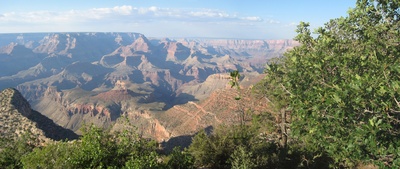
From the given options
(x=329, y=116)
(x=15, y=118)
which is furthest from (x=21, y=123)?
(x=329, y=116)

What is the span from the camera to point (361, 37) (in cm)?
1777

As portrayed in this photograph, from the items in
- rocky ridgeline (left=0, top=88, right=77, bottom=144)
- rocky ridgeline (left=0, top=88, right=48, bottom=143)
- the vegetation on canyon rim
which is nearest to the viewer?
the vegetation on canyon rim

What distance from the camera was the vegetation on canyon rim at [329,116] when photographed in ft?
35.9

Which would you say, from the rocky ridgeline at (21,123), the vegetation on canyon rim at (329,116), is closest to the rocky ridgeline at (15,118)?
the rocky ridgeline at (21,123)

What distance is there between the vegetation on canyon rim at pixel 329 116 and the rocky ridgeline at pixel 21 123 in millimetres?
26334

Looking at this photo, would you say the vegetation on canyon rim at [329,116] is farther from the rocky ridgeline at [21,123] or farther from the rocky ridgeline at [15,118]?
the rocky ridgeline at [21,123]

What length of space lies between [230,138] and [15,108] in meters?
57.4

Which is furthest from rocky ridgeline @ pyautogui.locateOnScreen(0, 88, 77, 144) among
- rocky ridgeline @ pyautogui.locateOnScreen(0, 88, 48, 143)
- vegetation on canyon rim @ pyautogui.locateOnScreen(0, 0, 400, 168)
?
vegetation on canyon rim @ pyautogui.locateOnScreen(0, 0, 400, 168)

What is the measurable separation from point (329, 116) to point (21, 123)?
5665cm

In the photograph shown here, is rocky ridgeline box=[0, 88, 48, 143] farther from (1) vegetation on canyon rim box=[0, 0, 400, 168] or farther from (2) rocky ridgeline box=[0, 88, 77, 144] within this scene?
(1) vegetation on canyon rim box=[0, 0, 400, 168]

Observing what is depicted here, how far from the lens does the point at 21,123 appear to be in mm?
54469

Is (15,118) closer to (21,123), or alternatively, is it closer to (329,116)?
(21,123)

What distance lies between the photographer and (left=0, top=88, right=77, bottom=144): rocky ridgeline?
158 feet

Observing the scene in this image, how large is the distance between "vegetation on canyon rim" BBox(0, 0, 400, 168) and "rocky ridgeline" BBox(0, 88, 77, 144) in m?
26.3
